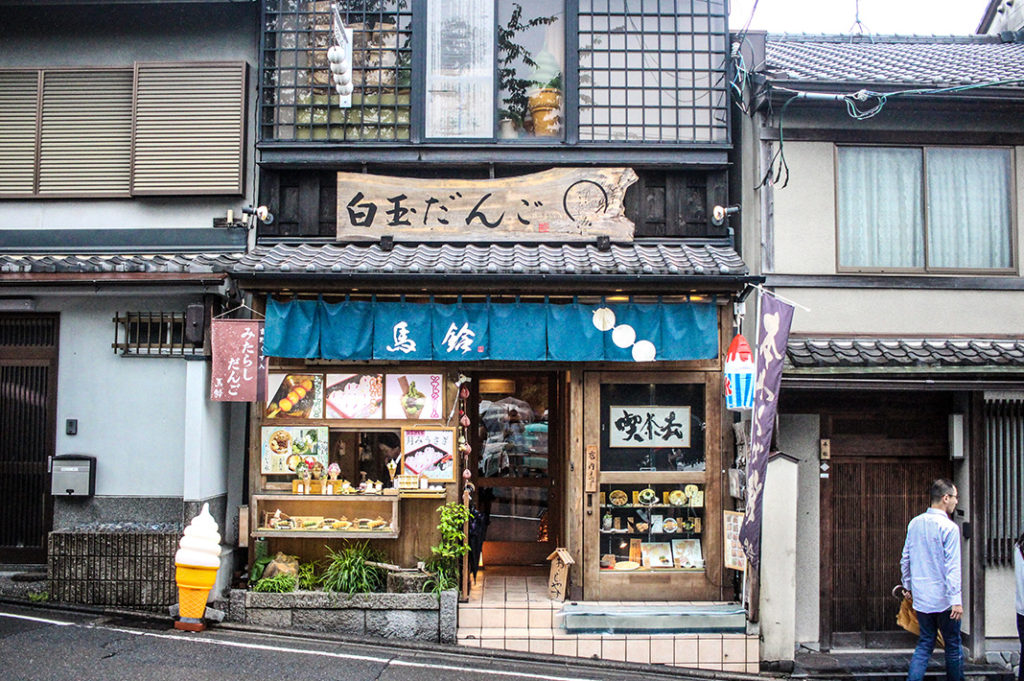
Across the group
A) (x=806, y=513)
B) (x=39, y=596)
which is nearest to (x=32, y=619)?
(x=39, y=596)

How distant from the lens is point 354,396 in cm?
1005

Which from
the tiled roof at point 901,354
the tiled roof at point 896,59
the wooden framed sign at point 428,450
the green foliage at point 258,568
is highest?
the tiled roof at point 896,59

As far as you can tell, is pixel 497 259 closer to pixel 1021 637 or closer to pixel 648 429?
pixel 648 429

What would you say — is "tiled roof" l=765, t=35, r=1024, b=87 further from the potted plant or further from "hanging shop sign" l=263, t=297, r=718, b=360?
"hanging shop sign" l=263, t=297, r=718, b=360

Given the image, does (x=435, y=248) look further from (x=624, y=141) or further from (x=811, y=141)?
(x=811, y=141)

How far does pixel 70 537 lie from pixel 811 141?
1105 cm

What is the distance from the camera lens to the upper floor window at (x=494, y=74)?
10.6 meters

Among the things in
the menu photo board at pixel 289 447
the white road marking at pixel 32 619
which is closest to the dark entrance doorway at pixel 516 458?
the menu photo board at pixel 289 447

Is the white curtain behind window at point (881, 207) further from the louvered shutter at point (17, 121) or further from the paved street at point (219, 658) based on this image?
the louvered shutter at point (17, 121)

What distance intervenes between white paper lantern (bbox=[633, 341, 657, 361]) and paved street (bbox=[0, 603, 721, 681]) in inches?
148

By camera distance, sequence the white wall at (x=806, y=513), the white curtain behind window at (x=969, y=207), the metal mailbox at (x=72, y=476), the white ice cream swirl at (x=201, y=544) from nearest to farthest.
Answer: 1. the white ice cream swirl at (x=201, y=544)
2. the white wall at (x=806, y=513)
3. the metal mailbox at (x=72, y=476)
4. the white curtain behind window at (x=969, y=207)

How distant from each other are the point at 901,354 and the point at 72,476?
36.0 feet

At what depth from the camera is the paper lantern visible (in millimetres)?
9055

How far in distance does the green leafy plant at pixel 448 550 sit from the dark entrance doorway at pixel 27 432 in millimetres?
5492
